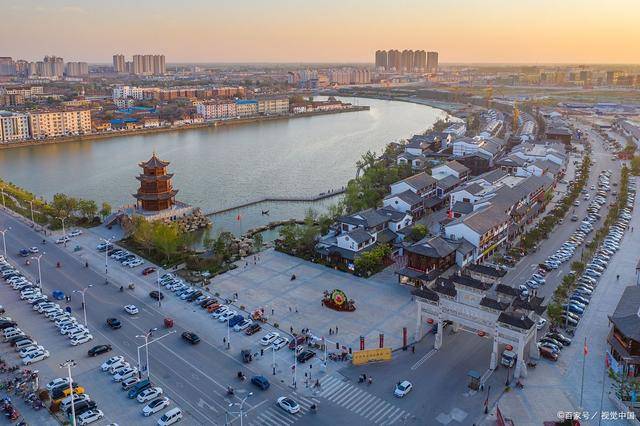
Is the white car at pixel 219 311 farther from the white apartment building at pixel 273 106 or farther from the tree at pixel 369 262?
the white apartment building at pixel 273 106

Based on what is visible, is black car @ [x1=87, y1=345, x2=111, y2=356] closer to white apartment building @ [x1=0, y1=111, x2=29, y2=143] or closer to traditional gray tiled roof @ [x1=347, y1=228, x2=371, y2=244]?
traditional gray tiled roof @ [x1=347, y1=228, x2=371, y2=244]

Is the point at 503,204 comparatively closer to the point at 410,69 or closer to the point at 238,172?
→ the point at 238,172

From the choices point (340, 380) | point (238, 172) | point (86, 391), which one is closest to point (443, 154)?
point (238, 172)

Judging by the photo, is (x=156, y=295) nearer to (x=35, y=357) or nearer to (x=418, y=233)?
(x=35, y=357)

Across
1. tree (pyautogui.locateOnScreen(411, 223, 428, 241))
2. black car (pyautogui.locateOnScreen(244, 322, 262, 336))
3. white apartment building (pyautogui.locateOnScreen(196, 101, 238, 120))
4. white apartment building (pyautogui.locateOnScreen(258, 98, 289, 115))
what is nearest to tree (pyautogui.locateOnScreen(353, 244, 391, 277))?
tree (pyautogui.locateOnScreen(411, 223, 428, 241))

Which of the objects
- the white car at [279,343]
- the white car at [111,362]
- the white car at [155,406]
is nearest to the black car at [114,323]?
the white car at [111,362]

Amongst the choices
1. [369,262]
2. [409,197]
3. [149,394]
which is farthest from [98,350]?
[409,197]
